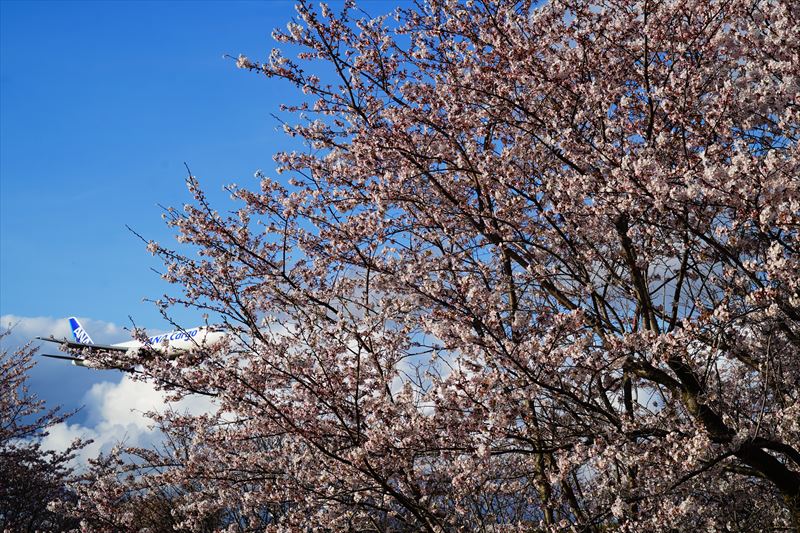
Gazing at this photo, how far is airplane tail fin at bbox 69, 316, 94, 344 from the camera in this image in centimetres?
6196

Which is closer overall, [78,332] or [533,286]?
[533,286]

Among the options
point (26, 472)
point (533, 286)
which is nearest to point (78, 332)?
point (26, 472)

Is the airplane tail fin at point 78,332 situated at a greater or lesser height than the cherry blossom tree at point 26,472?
greater

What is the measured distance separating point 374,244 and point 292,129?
7.04 feet

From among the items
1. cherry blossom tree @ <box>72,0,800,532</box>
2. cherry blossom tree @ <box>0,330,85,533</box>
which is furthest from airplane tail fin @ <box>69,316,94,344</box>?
cherry blossom tree @ <box>72,0,800,532</box>

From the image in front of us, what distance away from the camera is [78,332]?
63.3 m

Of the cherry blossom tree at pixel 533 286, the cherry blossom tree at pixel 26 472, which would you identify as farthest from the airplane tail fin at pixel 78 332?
the cherry blossom tree at pixel 533 286

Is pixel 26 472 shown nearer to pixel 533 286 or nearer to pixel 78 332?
pixel 533 286

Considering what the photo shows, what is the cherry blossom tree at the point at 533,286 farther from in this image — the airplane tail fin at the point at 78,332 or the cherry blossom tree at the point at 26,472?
the airplane tail fin at the point at 78,332

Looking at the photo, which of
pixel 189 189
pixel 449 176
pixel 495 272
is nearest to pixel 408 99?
pixel 449 176

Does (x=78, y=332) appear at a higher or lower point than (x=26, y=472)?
higher

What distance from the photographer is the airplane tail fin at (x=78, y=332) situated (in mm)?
61959

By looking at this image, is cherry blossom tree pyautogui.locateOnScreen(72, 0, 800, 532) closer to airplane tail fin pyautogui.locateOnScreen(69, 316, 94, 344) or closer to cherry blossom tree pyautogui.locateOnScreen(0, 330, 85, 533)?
cherry blossom tree pyautogui.locateOnScreen(0, 330, 85, 533)

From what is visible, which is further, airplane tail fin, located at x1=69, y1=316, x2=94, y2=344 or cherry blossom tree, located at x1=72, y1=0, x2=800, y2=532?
airplane tail fin, located at x1=69, y1=316, x2=94, y2=344
